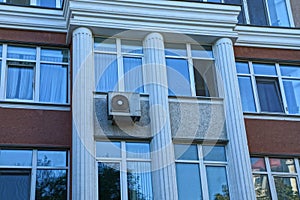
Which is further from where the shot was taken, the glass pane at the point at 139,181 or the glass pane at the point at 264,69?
the glass pane at the point at 264,69

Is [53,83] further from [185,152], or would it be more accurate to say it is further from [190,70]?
[185,152]

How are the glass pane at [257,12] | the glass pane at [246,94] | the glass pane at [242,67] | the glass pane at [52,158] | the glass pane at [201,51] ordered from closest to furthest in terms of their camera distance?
the glass pane at [52,158] < the glass pane at [201,51] < the glass pane at [246,94] < the glass pane at [242,67] < the glass pane at [257,12]

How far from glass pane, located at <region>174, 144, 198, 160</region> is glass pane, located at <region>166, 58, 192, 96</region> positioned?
1.40 meters

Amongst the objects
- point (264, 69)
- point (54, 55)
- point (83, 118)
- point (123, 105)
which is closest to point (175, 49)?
point (123, 105)

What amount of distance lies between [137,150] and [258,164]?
334 centimetres

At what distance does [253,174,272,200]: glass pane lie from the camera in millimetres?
12102

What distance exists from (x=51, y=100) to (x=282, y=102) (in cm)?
644

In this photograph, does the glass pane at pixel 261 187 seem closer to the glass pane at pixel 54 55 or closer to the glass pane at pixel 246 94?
the glass pane at pixel 246 94

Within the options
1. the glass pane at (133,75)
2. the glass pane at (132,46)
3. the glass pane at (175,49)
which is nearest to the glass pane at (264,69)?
the glass pane at (175,49)

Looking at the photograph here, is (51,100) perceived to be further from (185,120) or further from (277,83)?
(277,83)

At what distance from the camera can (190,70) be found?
12773 mm

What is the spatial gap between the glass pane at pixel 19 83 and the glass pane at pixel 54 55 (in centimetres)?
53

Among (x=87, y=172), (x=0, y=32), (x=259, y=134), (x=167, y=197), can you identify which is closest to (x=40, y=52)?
(x=0, y=32)

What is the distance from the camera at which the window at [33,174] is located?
10.8m
